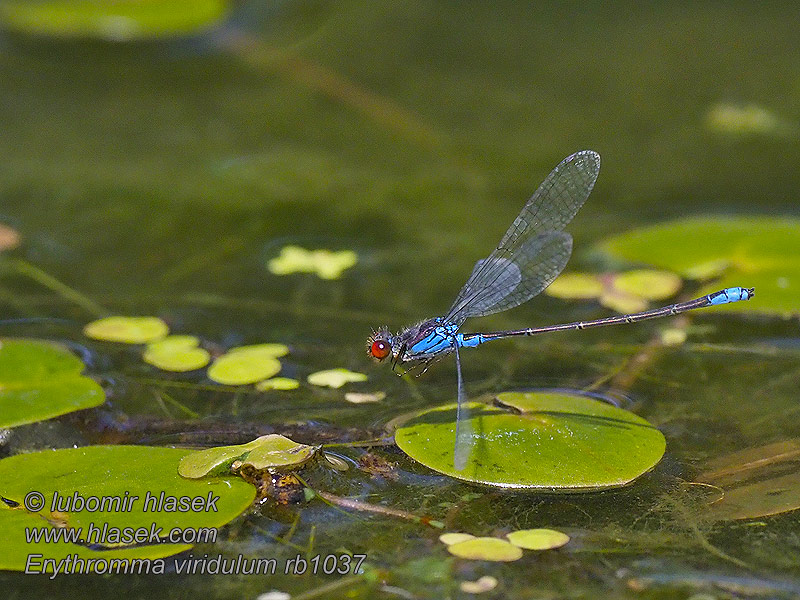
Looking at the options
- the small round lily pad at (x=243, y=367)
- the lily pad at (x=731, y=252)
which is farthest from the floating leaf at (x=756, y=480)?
the small round lily pad at (x=243, y=367)

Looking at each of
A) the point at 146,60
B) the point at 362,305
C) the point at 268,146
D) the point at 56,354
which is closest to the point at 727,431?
the point at 362,305

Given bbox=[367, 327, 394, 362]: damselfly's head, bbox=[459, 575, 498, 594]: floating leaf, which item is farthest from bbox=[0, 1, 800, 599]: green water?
bbox=[367, 327, 394, 362]: damselfly's head

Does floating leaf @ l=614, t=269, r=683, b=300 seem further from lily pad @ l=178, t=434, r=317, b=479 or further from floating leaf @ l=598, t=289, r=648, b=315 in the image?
lily pad @ l=178, t=434, r=317, b=479

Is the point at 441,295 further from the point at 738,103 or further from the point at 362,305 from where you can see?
the point at 738,103

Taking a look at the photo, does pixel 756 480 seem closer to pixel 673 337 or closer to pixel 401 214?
pixel 673 337

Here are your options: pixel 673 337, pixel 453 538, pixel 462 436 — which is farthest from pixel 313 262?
pixel 453 538

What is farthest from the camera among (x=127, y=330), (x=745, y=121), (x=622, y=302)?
(x=745, y=121)
